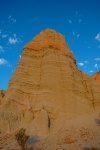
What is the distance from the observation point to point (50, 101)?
41.4m

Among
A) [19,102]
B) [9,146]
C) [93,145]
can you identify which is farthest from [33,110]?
[93,145]

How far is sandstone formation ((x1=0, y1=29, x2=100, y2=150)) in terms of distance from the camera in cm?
3525

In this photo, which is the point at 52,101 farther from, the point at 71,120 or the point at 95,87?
the point at 95,87

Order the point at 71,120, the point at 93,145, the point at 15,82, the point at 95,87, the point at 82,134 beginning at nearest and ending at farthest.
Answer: the point at 93,145
the point at 82,134
the point at 71,120
the point at 15,82
the point at 95,87

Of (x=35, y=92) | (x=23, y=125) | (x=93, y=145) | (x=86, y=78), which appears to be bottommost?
(x=93, y=145)

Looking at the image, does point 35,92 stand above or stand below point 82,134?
above

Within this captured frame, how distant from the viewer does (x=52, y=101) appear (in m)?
41.4

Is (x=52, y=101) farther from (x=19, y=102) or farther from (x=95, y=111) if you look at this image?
(x=95, y=111)

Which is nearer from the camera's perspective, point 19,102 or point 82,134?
point 82,134

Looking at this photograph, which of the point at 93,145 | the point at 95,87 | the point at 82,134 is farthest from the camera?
the point at 95,87

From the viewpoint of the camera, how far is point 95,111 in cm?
4344

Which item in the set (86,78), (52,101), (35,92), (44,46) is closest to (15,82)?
(35,92)

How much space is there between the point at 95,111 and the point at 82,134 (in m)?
8.47

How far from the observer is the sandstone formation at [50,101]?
3525cm
